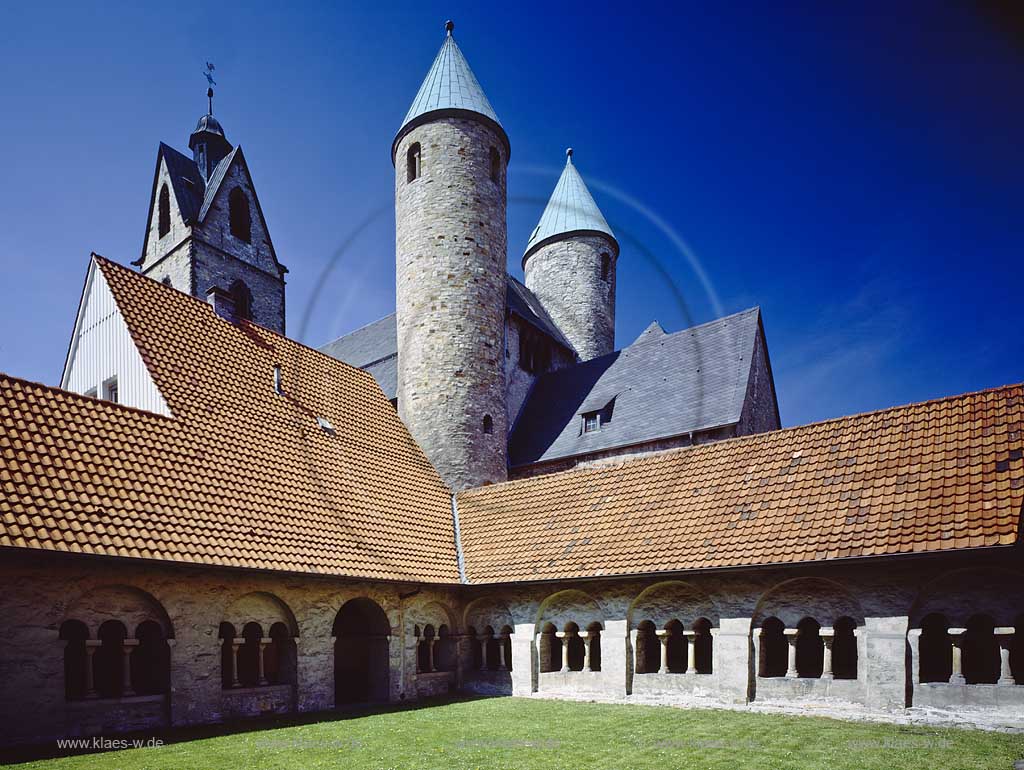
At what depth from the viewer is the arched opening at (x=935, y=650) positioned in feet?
36.3

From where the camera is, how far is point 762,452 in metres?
14.5

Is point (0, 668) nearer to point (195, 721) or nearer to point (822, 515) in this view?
point (195, 721)

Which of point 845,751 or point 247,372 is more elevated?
point 247,372

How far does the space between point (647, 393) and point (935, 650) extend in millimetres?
12632

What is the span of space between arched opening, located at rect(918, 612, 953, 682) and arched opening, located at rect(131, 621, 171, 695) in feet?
37.9

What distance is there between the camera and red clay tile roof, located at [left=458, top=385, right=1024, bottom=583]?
1115 centimetres

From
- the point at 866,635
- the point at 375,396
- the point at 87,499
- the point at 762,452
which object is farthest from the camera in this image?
the point at 375,396

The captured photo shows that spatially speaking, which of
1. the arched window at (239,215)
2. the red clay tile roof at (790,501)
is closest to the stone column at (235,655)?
the red clay tile roof at (790,501)

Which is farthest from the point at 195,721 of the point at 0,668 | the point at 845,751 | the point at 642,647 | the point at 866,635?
the point at 866,635

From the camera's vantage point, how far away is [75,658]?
10281mm

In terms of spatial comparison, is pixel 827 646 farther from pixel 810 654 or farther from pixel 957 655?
pixel 810 654

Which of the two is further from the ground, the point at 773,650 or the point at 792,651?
the point at 792,651

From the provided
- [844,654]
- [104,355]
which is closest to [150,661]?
[104,355]

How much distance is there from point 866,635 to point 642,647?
4.23 metres
